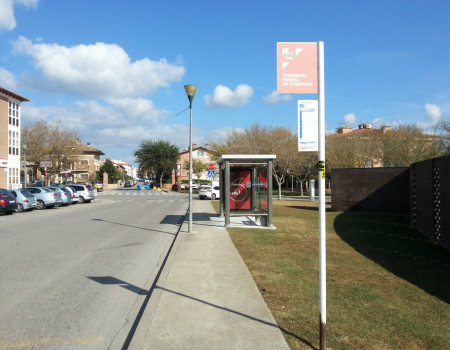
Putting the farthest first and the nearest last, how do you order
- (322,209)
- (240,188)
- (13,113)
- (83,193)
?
1. (13,113)
2. (83,193)
3. (240,188)
4. (322,209)

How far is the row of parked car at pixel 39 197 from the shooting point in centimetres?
2159

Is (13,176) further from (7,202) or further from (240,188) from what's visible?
(240,188)

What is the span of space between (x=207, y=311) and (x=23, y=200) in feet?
71.9

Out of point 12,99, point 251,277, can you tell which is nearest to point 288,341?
point 251,277

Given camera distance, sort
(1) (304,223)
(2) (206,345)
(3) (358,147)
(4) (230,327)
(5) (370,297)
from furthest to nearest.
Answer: (3) (358,147), (1) (304,223), (5) (370,297), (4) (230,327), (2) (206,345)

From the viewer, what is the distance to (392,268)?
7797mm

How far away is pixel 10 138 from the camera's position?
4534cm

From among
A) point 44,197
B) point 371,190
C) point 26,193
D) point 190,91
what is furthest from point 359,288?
point 44,197

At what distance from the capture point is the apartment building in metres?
42.9

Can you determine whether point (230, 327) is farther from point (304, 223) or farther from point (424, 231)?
point (304, 223)

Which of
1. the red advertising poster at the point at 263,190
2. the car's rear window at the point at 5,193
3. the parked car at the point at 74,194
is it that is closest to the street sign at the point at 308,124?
the red advertising poster at the point at 263,190

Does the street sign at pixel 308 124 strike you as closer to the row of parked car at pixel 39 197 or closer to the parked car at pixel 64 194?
the row of parked car at pixel 39 197

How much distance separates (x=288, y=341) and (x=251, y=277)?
8.84 ft

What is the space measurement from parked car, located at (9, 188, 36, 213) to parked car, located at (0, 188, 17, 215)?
1.11 m
